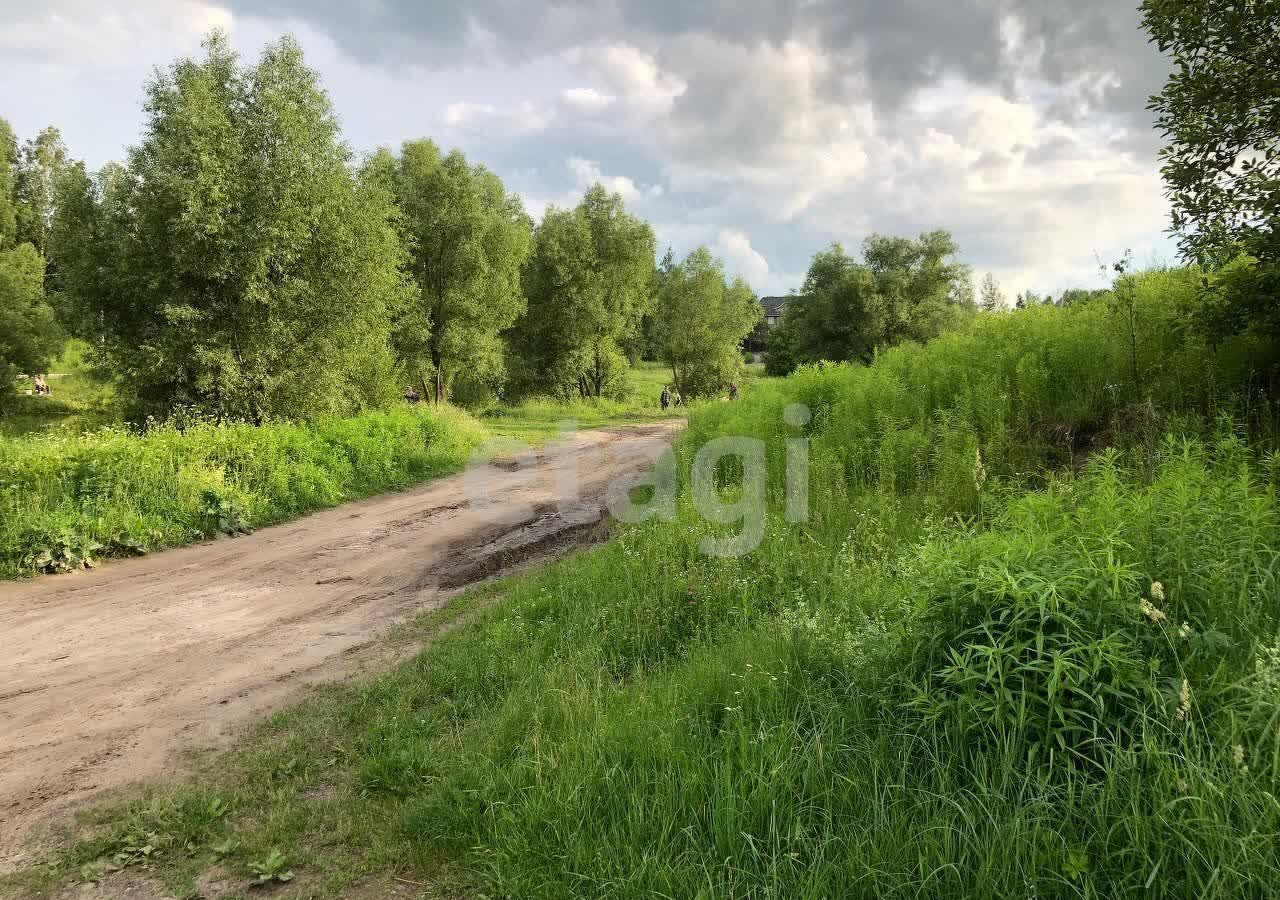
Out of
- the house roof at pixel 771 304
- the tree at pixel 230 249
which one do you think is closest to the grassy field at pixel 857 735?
the tree at pixel 230 249

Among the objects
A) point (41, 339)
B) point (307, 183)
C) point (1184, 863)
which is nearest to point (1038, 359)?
point (1184, 863)

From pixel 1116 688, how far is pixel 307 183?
63.0 feet

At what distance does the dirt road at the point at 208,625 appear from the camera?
5.04 m

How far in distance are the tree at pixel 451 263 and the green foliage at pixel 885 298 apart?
75.2ft

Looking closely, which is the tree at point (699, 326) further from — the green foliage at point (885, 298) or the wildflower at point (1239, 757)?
the wildflower at point (1239, 757)

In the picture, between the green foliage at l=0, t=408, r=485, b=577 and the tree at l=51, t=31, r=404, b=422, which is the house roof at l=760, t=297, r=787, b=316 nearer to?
the tree at l=51, t=31, r=404, b=422

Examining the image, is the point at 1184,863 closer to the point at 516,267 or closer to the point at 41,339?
the point at 516,267

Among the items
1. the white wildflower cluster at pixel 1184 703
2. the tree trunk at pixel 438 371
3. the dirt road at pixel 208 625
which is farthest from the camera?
the tree trunk at pixel 438 371

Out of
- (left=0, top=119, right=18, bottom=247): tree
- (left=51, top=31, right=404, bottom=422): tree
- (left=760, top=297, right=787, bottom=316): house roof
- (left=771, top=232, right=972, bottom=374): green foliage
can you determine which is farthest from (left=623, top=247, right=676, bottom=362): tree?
(left=760, top=297, right=787, bottom=316): house roof

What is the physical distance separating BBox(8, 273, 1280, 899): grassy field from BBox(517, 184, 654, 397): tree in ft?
114

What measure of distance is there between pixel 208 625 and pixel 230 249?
1184 centimetres

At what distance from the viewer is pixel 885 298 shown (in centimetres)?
4494

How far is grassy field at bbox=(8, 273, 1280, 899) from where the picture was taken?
2.66m

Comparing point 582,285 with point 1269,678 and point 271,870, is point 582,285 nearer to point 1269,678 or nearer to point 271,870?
point 271,870
